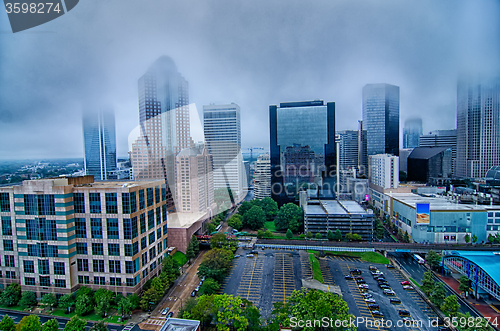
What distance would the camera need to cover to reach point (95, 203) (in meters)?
6.84

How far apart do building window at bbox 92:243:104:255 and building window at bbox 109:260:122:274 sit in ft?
1.25

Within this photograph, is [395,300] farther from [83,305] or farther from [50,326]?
[50,326]

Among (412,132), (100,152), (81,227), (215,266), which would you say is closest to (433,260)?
(215,266)

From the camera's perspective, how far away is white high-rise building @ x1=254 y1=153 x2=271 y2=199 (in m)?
20.2

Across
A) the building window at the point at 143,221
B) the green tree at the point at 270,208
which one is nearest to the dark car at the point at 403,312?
the building window at the point at 143,221

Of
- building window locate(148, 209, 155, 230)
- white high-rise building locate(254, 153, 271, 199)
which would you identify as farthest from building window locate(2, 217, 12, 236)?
white high-rise building locate(254, 153, 271, 199)

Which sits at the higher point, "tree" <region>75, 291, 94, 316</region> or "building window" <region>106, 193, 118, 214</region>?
"building window" <region>106, 193, 118, 214</region>

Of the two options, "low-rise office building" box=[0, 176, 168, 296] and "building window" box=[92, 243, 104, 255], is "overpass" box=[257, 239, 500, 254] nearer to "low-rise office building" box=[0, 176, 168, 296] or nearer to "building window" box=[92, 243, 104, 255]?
"low-rise office building" box=[0, 176, 168, 296]

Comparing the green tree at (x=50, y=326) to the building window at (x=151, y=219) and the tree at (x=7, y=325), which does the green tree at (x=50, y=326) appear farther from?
the building window at (x=151, y=219)

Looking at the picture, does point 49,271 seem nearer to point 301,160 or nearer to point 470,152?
point 301,160

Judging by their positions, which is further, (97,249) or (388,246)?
(388,246)

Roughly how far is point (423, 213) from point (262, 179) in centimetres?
1122

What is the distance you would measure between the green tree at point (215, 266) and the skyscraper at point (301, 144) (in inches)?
395

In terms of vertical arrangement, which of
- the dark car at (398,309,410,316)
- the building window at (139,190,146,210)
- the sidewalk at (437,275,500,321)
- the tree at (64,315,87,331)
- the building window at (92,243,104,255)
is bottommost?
the sidewalk at (437,275,500,321)
